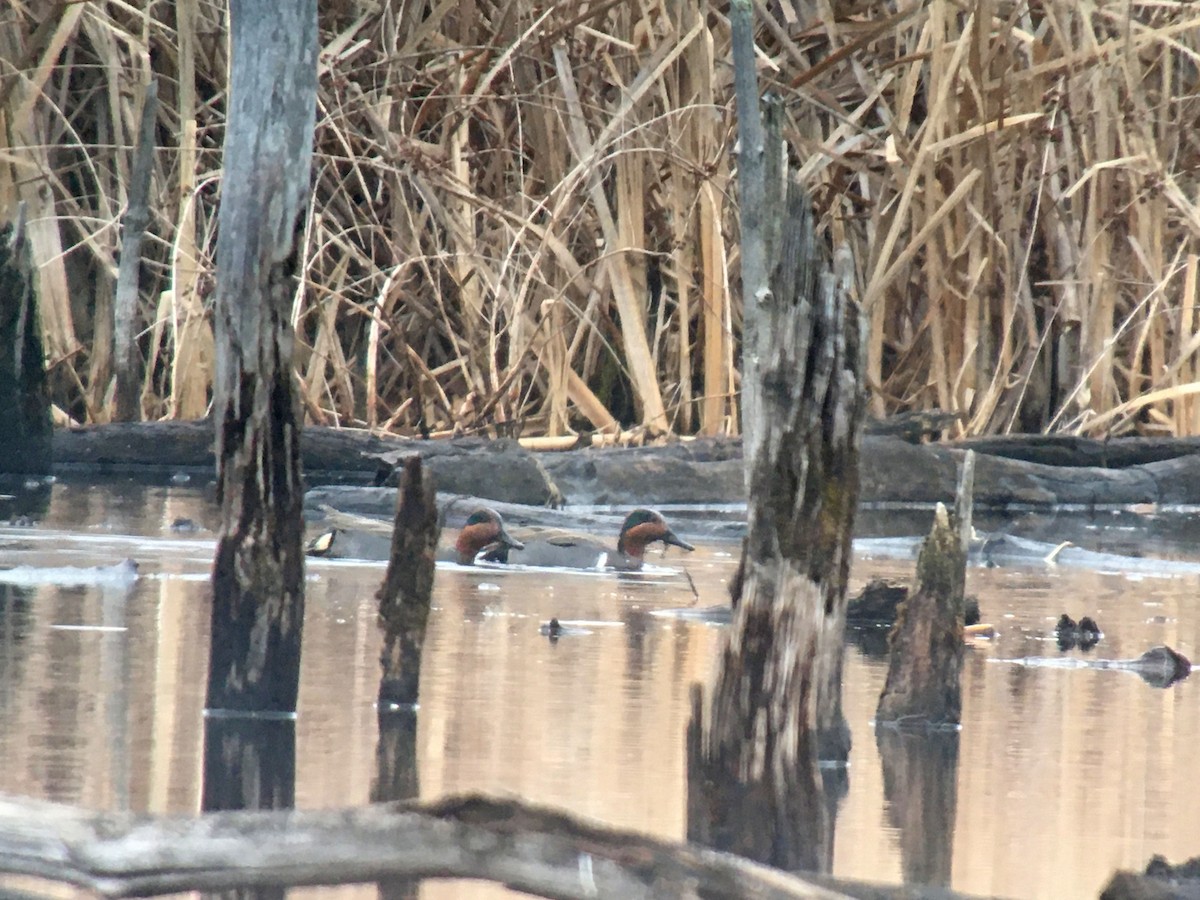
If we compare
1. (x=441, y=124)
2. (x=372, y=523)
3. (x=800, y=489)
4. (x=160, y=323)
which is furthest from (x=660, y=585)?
(x=441, y=124)

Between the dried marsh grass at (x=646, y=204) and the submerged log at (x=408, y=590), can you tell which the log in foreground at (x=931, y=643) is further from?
the dried marsh grass at (x=646, y=204)

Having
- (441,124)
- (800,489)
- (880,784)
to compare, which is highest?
(441,124)

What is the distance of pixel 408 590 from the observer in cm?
579

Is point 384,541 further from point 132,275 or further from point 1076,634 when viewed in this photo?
point 132,275

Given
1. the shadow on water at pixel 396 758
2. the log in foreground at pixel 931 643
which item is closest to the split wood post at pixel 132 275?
the shadow on water at pixel 396 758

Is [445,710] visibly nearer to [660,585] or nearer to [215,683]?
[215,683]

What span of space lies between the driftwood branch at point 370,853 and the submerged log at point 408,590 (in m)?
2.67

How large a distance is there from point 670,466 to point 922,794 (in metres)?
6.37

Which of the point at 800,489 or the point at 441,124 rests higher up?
the point at 441,124

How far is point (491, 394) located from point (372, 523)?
3.56 metres

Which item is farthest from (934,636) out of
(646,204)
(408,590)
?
(646,204)

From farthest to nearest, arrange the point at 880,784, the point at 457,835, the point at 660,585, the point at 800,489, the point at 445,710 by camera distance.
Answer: the point at 660,585 → the point at 445,710 → the point at 880,784 → the point at 800,489 → the point at 457,835

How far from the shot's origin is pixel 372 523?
9.08m

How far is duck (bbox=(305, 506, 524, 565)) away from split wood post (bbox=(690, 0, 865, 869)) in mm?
4372
